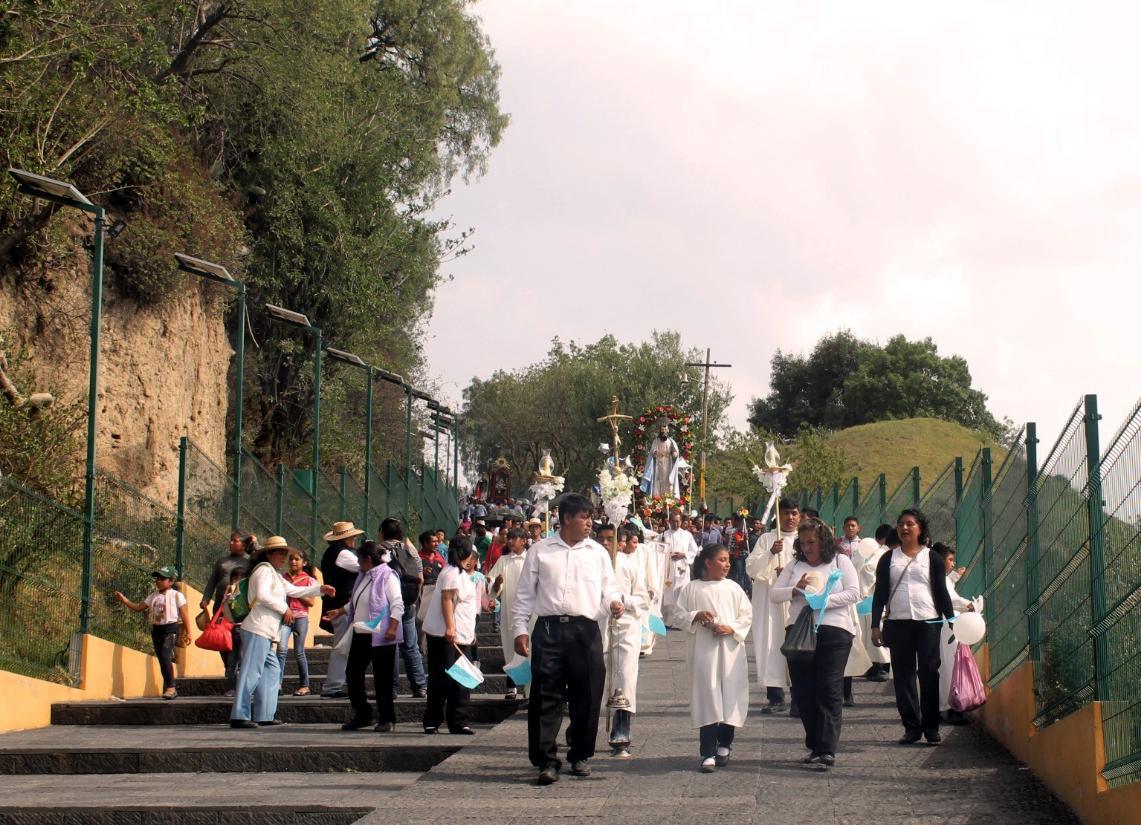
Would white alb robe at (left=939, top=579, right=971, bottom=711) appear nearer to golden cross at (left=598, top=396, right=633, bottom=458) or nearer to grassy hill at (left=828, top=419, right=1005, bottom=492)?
golden cross at (left=598, top=396, right=633, bottom=458)

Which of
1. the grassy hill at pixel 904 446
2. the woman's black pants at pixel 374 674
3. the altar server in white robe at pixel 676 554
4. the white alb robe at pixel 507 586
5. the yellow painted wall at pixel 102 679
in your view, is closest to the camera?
the woman's black pants at pixel 374 674

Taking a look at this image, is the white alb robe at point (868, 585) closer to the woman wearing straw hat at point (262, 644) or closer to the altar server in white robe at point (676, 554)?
the woman wearing straw hat at point (262, 644)

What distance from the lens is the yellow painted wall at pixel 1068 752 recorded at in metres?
7.49

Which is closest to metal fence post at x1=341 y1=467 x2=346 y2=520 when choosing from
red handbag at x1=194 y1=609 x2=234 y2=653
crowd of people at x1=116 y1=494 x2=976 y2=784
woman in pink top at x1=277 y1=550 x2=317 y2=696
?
crowd of people at x1=116 y1=494 x2=976 y2=784

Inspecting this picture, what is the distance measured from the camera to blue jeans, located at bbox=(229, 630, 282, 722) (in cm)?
1469

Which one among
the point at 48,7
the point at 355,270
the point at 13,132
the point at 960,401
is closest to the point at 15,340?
the point at 13,132

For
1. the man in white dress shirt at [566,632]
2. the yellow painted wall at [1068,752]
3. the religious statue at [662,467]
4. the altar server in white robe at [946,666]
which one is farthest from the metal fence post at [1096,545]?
the religious statue at [662,467]

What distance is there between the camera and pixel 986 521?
13148 mm

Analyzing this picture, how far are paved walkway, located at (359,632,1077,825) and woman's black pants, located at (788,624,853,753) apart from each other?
23 centimetres

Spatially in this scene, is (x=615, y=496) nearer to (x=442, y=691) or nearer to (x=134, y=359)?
(x=442, y=691)

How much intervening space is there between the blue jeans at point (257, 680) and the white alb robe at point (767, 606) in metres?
4.65

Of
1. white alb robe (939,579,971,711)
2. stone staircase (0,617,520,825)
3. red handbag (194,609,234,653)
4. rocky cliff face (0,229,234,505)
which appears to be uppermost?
rocky cliff face (0,229,234,505)

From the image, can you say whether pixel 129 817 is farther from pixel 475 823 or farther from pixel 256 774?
pixel 475 823

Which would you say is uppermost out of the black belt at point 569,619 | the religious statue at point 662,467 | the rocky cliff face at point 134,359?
the rocky cliff face at point 134,359
